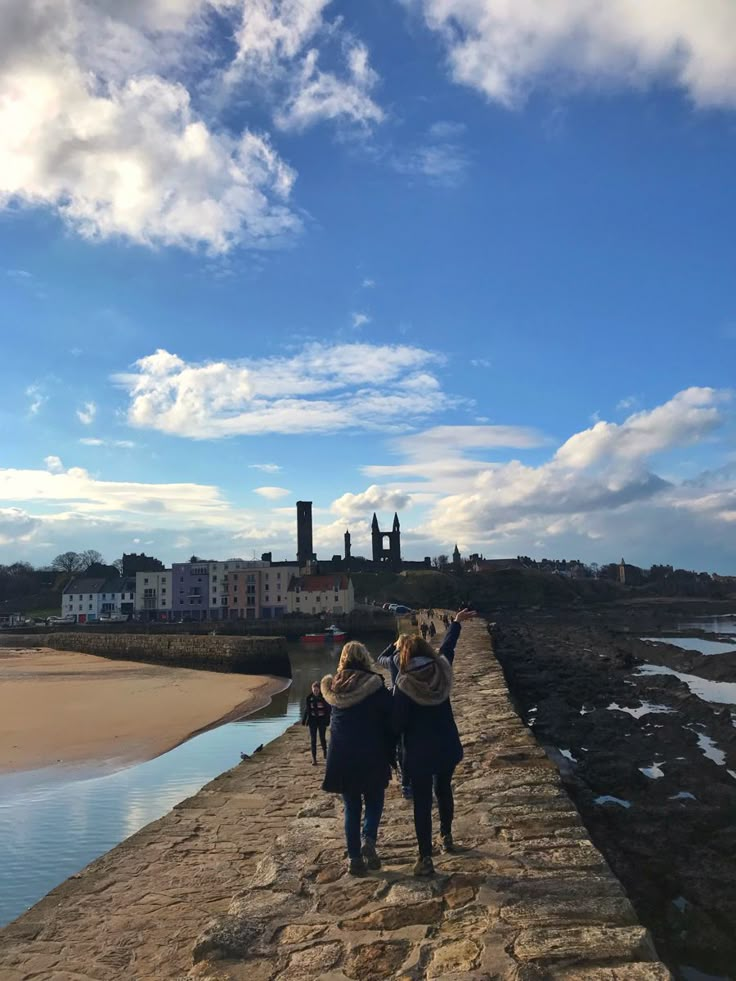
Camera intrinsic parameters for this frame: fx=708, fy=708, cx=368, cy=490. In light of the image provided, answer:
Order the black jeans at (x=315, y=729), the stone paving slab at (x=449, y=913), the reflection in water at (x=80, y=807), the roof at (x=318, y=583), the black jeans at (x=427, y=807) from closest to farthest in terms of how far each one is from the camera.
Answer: the stone paving slab at (x=449, y=913) → the black jeans at (x=427, y=807) → the reflection in water at (x=80, y=807) → the black jeans at (x=315, y=729) → the roof at (x=318, y=583)

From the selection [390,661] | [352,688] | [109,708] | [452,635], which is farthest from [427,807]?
[109,708]

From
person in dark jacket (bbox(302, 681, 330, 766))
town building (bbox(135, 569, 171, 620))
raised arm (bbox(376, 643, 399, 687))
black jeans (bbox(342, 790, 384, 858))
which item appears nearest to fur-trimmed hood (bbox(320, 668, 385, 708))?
raised arm (bbox(376, 643, 399, 687))

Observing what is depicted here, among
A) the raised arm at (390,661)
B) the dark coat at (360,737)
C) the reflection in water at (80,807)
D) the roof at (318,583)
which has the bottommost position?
the reflection in water at (80,807)

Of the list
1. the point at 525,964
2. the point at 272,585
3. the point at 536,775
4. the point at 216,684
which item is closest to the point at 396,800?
the point at 536,775

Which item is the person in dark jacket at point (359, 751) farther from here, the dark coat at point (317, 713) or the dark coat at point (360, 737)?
the dark coat at point (317, 713)

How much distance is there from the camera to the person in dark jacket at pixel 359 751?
464 centimetres

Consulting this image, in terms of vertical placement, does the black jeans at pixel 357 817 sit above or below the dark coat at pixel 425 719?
below

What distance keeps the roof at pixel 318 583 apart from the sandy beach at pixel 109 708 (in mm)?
50233

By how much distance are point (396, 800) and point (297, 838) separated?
144 centimetres

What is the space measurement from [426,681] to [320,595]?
266ft

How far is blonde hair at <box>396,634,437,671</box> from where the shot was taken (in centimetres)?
489

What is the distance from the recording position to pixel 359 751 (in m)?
4.67

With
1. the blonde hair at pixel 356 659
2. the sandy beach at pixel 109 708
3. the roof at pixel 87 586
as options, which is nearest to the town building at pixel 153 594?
the roof at pixel 87 586

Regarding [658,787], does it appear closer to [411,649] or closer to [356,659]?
[411,649]
